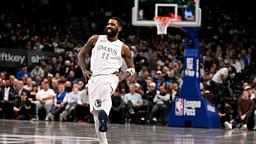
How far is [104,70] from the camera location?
11.8 meters

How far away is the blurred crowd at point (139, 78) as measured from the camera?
24.0 metres

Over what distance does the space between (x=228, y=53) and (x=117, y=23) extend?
19061mm

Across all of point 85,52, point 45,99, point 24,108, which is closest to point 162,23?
point 45,99

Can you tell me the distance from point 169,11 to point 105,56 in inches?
433

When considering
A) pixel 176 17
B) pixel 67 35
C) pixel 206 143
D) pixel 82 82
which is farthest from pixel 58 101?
pixel 67 35

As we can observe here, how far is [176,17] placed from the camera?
2236cm

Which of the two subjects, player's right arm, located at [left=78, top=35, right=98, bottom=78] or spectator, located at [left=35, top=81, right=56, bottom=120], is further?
spectator, located at [left=35, top=81, right=56, bottom=120]

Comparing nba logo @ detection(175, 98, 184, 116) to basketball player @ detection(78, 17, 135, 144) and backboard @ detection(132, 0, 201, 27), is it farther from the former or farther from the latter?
basketball player @ detection(78, 17, 135, 144)

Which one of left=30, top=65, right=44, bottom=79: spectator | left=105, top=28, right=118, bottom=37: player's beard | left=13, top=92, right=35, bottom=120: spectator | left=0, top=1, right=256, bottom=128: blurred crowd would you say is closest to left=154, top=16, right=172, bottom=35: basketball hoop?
left=0, top=1, right=256, bottom=128: blurred crowd

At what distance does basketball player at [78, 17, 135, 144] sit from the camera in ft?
38.0

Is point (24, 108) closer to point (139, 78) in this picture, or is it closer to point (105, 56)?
point (139, 78)

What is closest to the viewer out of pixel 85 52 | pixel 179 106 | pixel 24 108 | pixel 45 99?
pixel 85 52

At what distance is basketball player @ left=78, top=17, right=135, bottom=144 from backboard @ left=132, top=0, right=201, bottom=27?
10.2 metres

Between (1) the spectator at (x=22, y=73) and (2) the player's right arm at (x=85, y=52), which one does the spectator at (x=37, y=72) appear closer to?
(1) the spectator at (x=22, y=73)
